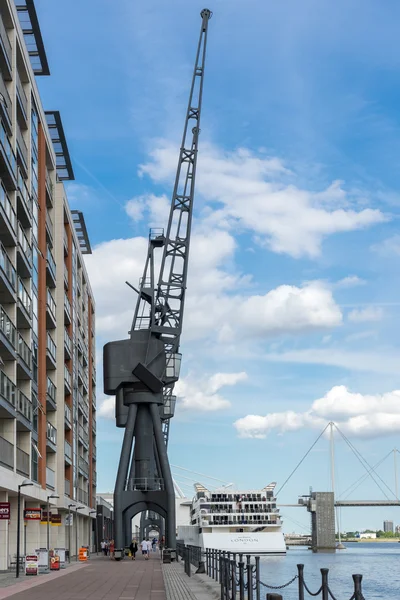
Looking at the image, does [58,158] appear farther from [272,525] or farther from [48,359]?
[272,525]

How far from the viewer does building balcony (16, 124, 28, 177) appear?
155 feet

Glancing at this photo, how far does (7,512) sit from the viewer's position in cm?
3538

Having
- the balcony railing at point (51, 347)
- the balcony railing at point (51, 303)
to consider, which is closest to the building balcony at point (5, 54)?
the balcony railing at point (51, 303)

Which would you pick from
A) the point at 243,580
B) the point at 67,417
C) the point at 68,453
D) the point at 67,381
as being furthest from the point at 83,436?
the point at 243,580

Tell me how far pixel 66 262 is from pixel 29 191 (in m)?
22.9

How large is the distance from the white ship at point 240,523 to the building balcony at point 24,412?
5524cm

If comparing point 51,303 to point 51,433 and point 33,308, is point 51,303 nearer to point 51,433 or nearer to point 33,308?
point 51,433

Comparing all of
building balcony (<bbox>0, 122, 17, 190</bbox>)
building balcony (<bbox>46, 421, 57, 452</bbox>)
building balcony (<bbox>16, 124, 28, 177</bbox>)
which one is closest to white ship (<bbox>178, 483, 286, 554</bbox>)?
building balcony (<bbox>46, 421, 57, 452</bbox>)

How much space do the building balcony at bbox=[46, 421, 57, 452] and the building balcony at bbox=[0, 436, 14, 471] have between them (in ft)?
48.6

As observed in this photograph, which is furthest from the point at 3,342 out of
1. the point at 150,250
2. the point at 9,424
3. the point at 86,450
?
the point at 86,450

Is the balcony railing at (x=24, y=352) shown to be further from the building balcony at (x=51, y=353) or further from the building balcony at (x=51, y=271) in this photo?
the building balcony at (x=51, y=271)

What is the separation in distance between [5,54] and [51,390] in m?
25.1

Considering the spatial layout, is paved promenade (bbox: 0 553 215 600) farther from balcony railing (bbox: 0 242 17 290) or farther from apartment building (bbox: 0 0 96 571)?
balcony railing (bbox: 0 242 17 290)

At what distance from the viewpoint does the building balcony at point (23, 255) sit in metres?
45.3
